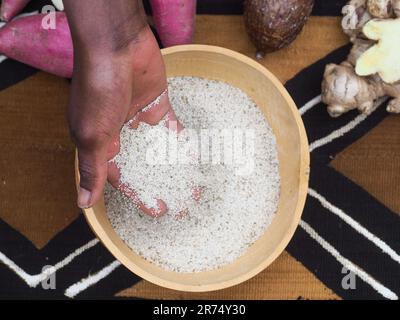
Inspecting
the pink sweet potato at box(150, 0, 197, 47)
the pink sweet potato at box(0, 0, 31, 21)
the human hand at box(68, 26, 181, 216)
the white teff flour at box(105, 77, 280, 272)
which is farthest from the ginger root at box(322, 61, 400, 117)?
the pink sweet potato at box(0, 0, 31, 21)

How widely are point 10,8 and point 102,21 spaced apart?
1.53 feet

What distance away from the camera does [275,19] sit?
2.99ft

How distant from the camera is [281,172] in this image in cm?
91

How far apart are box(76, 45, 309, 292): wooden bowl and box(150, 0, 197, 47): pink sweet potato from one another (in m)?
0.05

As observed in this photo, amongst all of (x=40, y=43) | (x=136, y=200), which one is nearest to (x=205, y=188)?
(x=136, y=200)

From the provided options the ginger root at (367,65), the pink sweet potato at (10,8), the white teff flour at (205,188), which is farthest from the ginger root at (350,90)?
the pink sweet potato at (10,8)

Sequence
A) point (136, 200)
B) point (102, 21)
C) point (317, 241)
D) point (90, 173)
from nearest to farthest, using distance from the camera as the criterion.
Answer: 1. point (102, 21)
2. point (90, 173)
3. point (136, 200)
4. point (317, 241)

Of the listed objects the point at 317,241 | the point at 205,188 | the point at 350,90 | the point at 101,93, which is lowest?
the point at 317,241

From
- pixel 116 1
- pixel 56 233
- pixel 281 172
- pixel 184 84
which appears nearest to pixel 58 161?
pixel 56 233

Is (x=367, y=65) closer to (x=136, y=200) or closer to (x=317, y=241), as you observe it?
(x=317, y=241)

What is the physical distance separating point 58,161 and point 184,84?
232mm

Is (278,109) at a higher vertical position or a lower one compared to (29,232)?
higher

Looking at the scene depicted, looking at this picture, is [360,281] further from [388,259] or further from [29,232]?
[29,232]

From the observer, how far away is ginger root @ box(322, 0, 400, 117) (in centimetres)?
90
